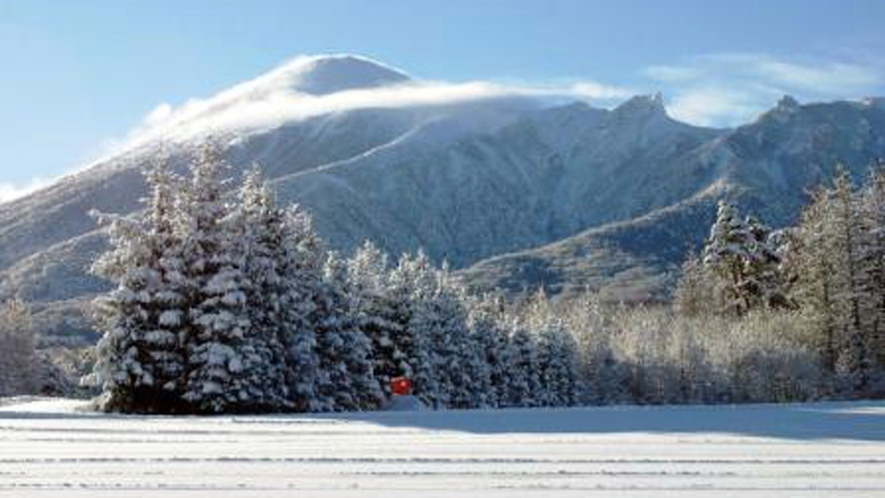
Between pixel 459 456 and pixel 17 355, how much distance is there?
63530mm

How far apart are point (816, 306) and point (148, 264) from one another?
37.0 metres

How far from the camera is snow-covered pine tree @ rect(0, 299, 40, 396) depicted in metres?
63.8

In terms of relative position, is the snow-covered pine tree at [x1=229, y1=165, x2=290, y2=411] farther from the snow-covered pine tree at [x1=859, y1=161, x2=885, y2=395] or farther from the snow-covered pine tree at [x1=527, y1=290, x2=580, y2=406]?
the snow-covered pine tree at [x1=859, y1=161, x2=885, y2=395]

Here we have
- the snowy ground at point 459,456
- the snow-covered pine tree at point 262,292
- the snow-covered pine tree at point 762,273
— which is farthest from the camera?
the snow-covered pine tree at point 762,273

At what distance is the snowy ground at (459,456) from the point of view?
8.52 metres

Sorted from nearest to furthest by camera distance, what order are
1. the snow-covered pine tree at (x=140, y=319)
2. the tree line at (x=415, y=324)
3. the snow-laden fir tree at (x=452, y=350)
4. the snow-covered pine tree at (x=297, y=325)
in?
the snow-covered pine tree at (x=140, y=319)
the tree line at (x=415, y=324)
the snow-covered pine tree at (x=297, y=325)
the snow-laden fir tree at (x=452, y=350)

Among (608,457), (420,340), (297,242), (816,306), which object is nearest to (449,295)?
(420,340)

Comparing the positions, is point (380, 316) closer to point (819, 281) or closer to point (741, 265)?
point (819, 281)

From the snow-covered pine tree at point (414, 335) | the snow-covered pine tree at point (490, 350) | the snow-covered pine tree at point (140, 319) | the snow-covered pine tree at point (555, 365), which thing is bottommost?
the snow-covered pine tree at point (555, 365)

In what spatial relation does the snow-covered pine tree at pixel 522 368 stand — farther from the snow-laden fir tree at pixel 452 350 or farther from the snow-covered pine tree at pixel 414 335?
Answer: the snow-covered pine tree at pixel 414 335

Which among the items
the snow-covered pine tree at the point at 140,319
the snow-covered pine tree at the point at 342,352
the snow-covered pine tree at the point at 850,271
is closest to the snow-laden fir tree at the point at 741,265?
the snow-covered pine tree at the point at 850,271

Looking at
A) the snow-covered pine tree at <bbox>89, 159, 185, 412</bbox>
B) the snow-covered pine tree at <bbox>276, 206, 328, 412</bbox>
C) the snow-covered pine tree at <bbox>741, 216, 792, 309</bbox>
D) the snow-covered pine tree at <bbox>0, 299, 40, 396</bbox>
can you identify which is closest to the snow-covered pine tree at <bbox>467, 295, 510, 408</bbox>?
the snow-covered pine tree at <bbox>276, 206, 328, 412</bbox>

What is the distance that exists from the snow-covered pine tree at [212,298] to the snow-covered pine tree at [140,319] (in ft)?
1.45

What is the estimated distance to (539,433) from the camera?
12.6m
